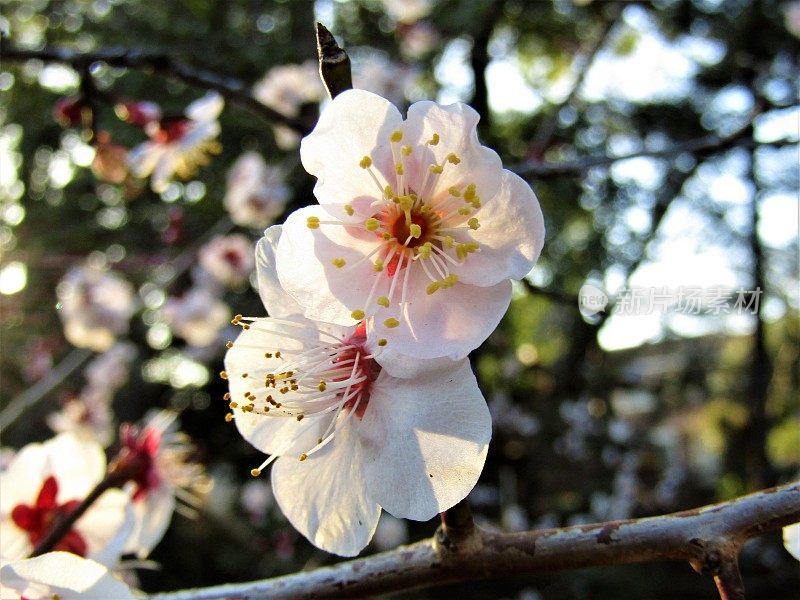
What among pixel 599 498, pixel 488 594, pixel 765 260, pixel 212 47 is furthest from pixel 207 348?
pixel 765 260

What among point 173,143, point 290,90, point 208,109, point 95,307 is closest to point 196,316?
point 95,307

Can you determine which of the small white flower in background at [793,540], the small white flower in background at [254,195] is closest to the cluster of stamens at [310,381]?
the small white flower in background at [793,540]

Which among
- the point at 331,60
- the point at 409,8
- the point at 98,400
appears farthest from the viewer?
the point at 409,8

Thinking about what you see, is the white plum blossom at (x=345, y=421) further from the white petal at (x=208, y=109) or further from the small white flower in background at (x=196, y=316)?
the small white flower in background at (x=196, y=316)

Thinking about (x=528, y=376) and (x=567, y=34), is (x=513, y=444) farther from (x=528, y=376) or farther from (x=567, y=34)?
(x=567, y=34)

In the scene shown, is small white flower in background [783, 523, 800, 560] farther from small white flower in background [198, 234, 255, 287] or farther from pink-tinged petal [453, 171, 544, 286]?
small white flower in background [198, 234, 255, 287]

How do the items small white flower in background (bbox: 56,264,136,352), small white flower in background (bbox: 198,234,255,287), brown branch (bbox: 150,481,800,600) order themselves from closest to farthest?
brown branch (bbox: 150,481,800,600) → small white flower in background (bbox: 56,264,136,352) → small white flower in background (bbox: 198,234,255,287)

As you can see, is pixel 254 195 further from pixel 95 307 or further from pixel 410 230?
pixel 410 230
